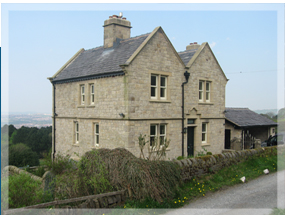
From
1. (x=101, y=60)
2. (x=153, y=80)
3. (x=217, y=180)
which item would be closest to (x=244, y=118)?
(x=153, y=80)

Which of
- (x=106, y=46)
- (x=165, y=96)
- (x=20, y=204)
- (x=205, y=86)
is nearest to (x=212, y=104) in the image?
(x=205, y=86)

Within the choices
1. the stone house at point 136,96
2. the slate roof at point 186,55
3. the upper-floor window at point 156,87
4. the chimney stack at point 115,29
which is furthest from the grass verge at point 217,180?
the chimney stack at point 115,29

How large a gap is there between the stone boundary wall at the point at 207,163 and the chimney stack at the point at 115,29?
1118 centimetres

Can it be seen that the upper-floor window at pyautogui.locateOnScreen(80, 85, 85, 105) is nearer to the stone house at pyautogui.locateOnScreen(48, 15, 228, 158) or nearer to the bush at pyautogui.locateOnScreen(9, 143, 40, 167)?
the stone house at pyautogui.locateOnScreen(48, 15, 228, 158)

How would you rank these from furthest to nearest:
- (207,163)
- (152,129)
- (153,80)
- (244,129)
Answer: (244,129) → (153,80) → (152,129) → (207,163)

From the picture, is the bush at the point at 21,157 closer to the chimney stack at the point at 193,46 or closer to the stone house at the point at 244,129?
the chimney stack at the point at 193,46

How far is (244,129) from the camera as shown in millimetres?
24125

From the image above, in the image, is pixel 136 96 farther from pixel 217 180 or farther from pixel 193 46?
pixel 193 46

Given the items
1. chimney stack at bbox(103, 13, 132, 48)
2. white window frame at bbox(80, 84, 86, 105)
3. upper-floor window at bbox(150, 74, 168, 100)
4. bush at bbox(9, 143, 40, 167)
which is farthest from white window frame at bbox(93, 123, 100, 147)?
bush at bbox(9, 143, 40, 167)

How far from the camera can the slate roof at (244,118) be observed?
23.6m

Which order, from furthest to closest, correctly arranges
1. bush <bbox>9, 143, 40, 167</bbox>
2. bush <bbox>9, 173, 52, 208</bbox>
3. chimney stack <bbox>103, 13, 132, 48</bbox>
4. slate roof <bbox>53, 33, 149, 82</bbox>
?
bush <bbox>9, 143, 40, 167</bbox> < chimney stack <bbox>103, 13, 132, 48</bbox> < slate roof <bbox>53, 33, 149, 82</bbox> < bush <bbox>9, 173, 52, 208</bbox>

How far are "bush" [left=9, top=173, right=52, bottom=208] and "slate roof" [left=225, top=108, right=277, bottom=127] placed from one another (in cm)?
1850

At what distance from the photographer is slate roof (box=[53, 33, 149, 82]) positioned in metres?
16.8

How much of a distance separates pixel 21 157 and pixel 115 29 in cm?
1207
